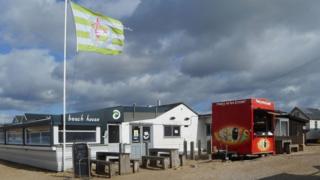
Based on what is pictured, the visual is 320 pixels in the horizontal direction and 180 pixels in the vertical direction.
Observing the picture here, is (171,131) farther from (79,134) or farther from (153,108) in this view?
(79,134)

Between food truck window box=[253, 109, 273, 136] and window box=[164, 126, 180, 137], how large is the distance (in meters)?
9.06

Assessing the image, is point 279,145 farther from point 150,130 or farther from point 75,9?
point 75,9

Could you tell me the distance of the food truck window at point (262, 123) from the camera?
25666 mm

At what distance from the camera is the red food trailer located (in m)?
25.0

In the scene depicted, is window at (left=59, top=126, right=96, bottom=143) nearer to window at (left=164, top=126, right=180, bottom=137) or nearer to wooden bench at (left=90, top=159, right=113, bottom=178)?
wooden bench at (left=90, top=159, right=113, bottom=178)

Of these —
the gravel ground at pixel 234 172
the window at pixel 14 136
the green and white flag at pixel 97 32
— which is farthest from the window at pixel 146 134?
the green and white flag at pixel 97 32

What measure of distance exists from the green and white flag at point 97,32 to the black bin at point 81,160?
4085mm

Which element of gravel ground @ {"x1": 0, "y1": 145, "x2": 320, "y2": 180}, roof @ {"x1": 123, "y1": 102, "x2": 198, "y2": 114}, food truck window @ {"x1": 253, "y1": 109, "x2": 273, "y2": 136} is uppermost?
roof @ {"x1": 123, "y1": 102, "x2": 198, "y2": 114}

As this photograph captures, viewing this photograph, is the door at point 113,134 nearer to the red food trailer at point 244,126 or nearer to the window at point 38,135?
the window at point 38,135

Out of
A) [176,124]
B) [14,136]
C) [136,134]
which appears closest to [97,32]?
[136,134]

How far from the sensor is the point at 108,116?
25.9 m

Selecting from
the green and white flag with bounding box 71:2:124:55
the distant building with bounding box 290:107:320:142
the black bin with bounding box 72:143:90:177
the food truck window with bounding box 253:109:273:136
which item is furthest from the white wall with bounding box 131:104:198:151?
the distant building with bounding box 290:107:320:142

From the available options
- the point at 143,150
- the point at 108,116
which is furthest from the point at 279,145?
the point at 108,116

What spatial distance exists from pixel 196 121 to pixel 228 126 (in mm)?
11336
